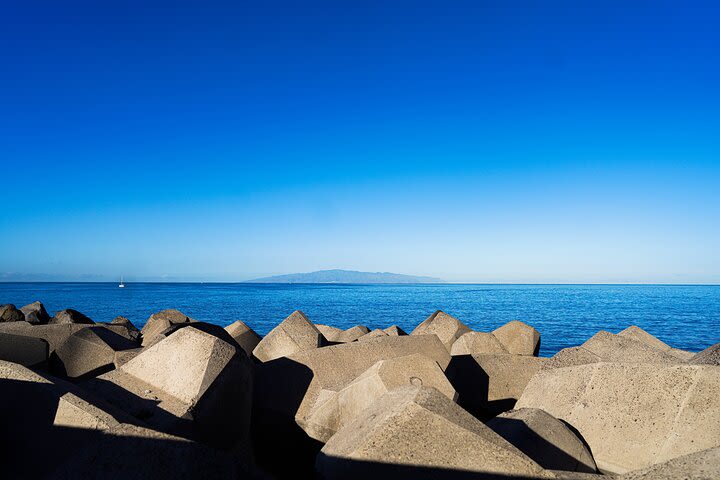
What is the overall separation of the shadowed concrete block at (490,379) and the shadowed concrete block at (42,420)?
3470 mm

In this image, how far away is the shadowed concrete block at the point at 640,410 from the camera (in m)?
3.06

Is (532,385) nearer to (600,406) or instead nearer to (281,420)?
(600,406)

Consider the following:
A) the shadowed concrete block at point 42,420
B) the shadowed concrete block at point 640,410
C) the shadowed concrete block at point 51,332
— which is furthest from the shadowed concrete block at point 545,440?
the shadowed concrete block at point 51,332

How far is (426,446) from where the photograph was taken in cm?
233

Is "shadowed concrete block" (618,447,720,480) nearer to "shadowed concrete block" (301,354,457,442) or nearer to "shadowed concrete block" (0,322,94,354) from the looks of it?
"shadowed concrete block" (301,354,457,442)

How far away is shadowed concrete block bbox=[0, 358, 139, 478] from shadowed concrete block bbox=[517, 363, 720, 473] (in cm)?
291

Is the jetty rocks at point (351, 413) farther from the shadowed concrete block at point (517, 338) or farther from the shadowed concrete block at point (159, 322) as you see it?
the shadowed concrete block at point (159, 322)

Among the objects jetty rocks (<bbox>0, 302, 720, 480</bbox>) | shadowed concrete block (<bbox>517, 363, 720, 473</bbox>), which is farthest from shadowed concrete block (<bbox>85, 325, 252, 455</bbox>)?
shadowed concrete block (<bbox>517, 363, 720, 473</bbox>)

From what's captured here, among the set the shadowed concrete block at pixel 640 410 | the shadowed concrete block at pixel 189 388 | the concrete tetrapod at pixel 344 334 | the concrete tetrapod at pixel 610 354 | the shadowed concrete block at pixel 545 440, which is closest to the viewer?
the shadowed concrete block at pixel 545 440

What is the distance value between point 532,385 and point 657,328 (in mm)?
21067

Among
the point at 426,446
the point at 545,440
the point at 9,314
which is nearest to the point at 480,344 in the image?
the point at 545,440

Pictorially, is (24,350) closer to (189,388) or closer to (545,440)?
(189,388)

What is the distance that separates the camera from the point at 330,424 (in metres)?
4.04

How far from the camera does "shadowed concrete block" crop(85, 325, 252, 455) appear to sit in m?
3.22
